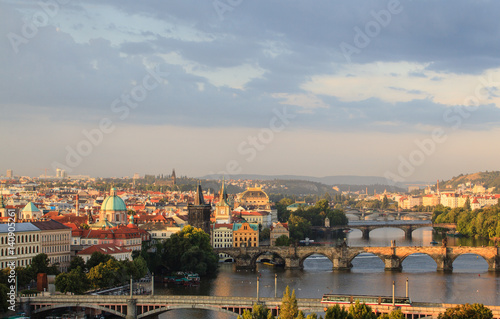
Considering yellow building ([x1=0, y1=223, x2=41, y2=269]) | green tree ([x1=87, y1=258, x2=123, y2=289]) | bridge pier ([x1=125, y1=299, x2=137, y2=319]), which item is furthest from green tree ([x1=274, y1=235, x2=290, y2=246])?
bridge pier ([x1=125, y1=299, x2=137, y2=319])

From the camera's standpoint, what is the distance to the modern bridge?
1641 inches

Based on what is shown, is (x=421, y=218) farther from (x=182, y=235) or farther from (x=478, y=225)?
(x=182, y=235)

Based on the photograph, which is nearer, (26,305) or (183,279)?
(26,305)

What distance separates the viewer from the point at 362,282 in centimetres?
6272

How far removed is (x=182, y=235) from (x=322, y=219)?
215 ft

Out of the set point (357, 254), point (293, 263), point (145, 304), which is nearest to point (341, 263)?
point (357, 254)

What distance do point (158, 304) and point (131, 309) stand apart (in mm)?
1548

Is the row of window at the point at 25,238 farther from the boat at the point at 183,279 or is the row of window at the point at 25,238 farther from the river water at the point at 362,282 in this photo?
the boat at the point at 183,279

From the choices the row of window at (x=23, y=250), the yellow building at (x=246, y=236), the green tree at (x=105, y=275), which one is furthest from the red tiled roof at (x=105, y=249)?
the yellow building at (x=246, y=236)

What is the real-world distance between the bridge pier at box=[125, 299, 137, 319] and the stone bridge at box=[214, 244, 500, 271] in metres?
32.0

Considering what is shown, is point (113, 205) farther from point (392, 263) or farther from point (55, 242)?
point (392, 263)

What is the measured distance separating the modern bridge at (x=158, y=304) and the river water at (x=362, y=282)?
5123mm

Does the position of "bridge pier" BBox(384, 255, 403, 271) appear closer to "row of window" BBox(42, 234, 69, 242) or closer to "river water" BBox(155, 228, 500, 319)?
"river water" BBox(155, 228, 500, 319)

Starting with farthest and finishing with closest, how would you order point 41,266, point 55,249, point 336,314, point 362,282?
1. point 362,282
2. point 55,249
3. point 41,266
4. point 336,314
